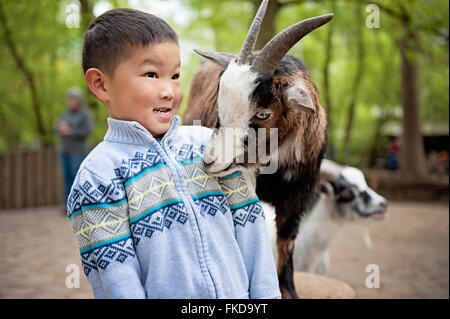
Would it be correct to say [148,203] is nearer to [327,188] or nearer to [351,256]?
[327,188]

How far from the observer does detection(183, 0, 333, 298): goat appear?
1756 millimetres

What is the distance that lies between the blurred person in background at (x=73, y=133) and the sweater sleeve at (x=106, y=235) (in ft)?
18.9

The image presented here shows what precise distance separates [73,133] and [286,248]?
5231 mm

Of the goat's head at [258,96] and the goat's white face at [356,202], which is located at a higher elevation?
the goat's head at [258,96]

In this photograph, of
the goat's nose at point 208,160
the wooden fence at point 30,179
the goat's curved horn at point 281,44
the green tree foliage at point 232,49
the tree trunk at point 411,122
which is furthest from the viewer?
the tree trunk at point 411,122

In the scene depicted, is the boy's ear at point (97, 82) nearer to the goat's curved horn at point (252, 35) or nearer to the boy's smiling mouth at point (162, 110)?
the boy's smiling mouth at point (162, 110)

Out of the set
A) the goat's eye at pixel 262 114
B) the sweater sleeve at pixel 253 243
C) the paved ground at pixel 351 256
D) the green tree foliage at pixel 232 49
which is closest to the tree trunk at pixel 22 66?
the green tree foliage at pixel 232 49

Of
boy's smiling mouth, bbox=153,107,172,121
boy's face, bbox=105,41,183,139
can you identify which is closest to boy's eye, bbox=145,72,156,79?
boy's face, bbox=105,41,183,139

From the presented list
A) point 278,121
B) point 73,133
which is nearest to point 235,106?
point 278,121

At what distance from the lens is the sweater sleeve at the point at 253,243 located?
1.45 meters

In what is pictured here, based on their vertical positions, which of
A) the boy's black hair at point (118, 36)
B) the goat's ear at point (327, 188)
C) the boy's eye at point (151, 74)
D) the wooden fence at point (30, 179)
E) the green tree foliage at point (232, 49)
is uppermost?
the green tree foliage at point (232, 49)

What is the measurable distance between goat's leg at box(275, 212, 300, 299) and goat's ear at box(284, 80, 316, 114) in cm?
72

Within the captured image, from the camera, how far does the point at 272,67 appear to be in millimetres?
1864

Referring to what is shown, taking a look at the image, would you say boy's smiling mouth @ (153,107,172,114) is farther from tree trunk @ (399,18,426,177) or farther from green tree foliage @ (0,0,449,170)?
tree trunk @ (399,18,426,177)
